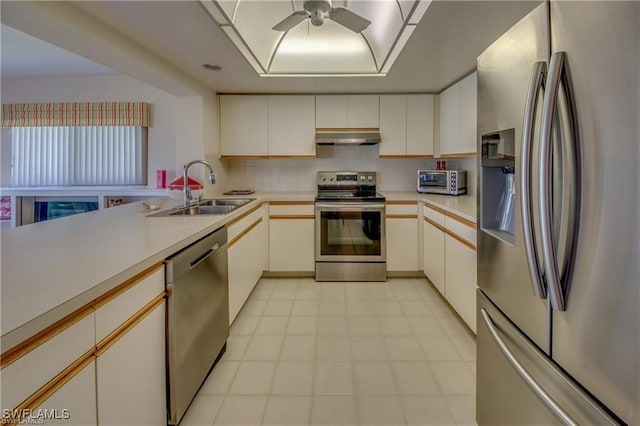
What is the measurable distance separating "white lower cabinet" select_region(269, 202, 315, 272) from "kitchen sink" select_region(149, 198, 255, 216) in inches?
18.4

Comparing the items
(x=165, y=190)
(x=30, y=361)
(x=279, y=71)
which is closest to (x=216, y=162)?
(x=165, y=190)

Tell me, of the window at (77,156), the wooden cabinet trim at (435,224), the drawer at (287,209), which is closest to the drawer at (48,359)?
the wooden cabinet trim at (435,224)

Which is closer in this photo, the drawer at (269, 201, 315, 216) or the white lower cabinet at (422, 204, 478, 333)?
the white lower cabinet at (422, 204, 478, 333)

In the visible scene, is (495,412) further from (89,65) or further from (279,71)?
(89,65)

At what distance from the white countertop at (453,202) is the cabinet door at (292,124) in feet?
3.54

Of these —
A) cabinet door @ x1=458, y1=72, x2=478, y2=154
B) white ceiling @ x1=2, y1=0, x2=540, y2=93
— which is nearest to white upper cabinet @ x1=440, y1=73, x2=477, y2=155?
cabinet door @ x1=458, y1=72, x2=478, y2=154

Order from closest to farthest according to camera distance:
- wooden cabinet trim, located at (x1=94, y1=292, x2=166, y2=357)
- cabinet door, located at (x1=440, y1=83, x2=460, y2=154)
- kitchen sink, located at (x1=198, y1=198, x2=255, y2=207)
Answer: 1. wooden cabinet trim, located at (x1=94, y1=292, x2=166, y2=357)
2. kitchen sink, located at (x1=198, y1=198, x2=255, y2=207)
3. cabinet door, located at (x1=440, y1=83, x2=460, y2=154)

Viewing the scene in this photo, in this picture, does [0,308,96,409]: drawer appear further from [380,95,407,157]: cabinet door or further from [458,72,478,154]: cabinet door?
[380,95,407,157]: cabinet door

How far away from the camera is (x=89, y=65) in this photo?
378 centimetres

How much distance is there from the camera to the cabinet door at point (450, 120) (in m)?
3.28

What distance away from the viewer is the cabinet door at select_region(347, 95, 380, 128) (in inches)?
149

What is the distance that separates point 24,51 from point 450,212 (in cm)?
428

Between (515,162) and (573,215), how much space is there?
12.6 inches

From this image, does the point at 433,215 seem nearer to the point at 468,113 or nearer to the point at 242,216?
the point at 468,113
